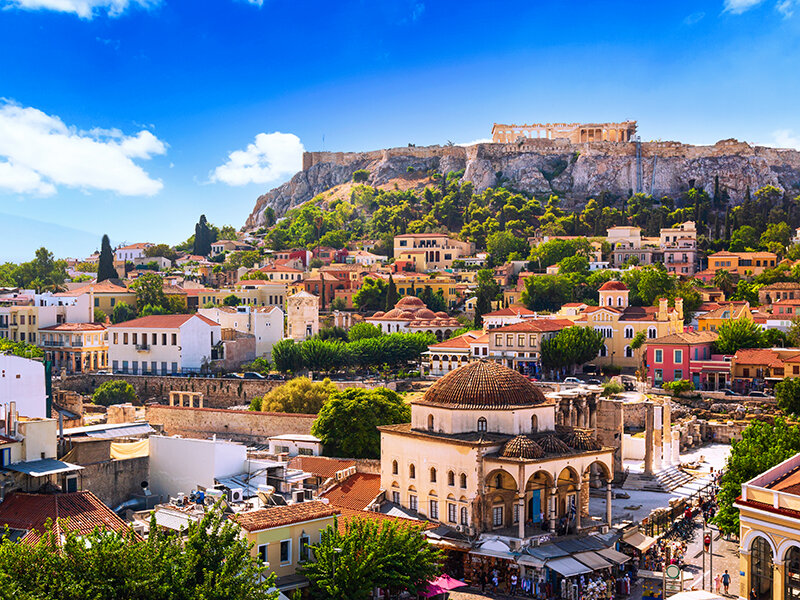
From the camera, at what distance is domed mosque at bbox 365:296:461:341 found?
83.9 meters

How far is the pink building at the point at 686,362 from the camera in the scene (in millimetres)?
64812

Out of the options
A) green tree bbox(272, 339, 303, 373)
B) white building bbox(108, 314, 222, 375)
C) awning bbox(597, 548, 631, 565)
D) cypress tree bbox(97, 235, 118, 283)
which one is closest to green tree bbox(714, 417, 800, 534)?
awning bbox(597, 548, 631, 565)

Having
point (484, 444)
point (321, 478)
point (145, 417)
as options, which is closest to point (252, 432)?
point (145, 417)

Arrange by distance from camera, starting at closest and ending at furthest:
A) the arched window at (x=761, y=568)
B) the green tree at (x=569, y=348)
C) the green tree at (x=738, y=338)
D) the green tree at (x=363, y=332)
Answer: the arched window at (x=761, y=568) → the green tree at (x=738, y=338) → the green tree at (x=569, y=348) → the green tree at (x=363, y=332)

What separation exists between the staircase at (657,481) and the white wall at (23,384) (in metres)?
26.1

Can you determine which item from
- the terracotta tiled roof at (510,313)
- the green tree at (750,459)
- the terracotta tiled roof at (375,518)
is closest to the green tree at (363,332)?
the terracotta tiled roof at (510,313)

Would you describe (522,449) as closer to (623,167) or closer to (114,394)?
(114,394)

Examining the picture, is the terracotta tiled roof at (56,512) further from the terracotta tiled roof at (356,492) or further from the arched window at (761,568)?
the arched window at (761,568)

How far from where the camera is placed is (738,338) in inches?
2618

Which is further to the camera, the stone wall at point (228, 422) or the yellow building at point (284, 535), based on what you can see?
the stone wall at point (228, 422)

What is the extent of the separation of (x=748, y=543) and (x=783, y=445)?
32.2 feet

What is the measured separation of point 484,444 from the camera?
31656 millimetres

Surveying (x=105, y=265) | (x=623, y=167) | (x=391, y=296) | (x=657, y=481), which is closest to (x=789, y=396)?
(x=657, y=481)

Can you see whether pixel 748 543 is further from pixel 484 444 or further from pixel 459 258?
pixel 459 258
